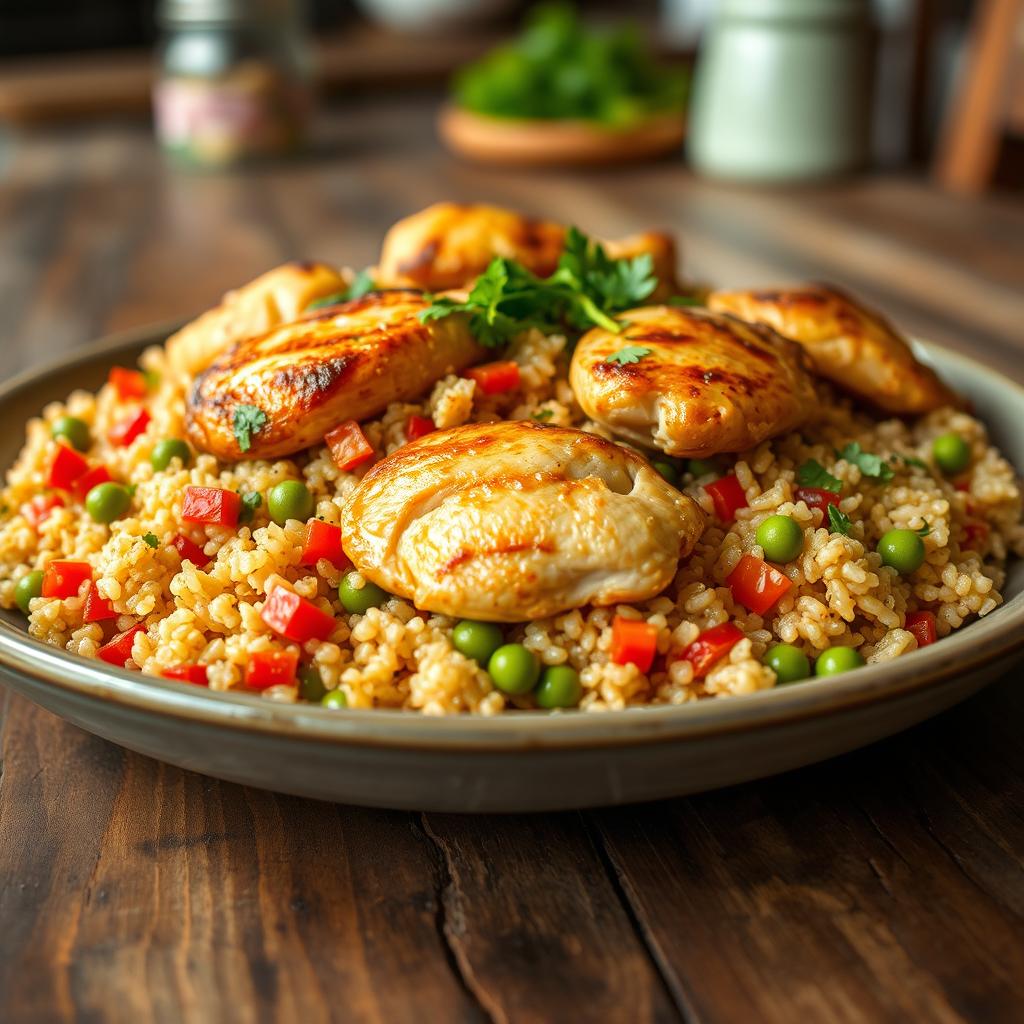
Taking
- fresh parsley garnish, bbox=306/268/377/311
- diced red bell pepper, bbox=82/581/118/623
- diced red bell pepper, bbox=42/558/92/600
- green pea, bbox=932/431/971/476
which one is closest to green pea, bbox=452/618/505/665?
diced red bell pepper, bbox=82/581/118/623

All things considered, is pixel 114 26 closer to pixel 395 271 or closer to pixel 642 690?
pixel 395 271

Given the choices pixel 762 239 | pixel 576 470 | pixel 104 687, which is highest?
pixel 576 470

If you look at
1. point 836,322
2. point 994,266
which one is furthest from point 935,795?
point 994,266

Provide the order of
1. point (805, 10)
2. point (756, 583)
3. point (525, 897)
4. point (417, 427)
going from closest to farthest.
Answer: point (525, 897)
point (756, 583)
point (417, 427)
point (805, 10)

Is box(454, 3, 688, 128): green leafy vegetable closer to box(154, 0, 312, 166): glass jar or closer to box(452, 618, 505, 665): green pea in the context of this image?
box(154, 0, 312, 166): glass jar

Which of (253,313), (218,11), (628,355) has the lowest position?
(253,313)

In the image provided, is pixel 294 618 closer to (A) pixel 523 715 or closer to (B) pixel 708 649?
(A) pixel 523 715

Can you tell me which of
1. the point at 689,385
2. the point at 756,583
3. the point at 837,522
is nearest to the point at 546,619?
the point at 756,583
